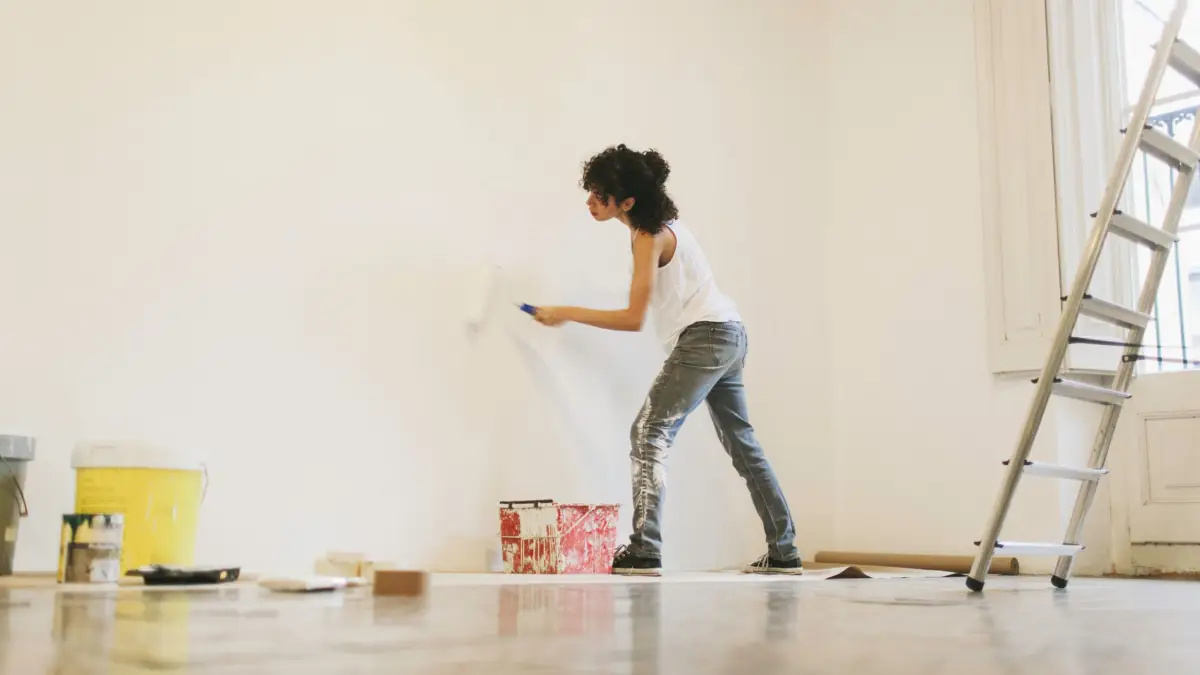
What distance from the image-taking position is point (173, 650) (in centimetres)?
72

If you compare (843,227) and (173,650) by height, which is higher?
(843,227)

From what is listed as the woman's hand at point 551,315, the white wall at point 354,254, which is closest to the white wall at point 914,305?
the white wall at point 354,254

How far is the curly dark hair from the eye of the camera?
118 inches

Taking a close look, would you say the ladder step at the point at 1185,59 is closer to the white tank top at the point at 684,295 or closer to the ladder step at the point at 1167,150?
the ladder step at the point at 1167,150

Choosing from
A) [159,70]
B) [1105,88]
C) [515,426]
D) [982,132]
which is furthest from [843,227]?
[159,70]

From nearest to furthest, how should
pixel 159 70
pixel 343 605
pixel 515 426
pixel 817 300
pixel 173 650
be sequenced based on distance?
pixel 173 650, pixel 343 605, pixel 159 70, pixel 515 426, pixel 817 300

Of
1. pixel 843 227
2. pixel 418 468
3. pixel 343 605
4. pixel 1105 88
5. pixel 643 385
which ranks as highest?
pixel 1105 88

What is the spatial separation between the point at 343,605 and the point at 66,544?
3.21 feet

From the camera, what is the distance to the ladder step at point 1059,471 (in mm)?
2129

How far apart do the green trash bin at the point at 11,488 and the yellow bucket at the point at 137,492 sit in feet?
0.36

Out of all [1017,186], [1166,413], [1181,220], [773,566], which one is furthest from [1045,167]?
[773,566]

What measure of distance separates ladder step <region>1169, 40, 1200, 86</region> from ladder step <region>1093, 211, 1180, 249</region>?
46cm

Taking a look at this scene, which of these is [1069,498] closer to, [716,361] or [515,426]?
[716,361]

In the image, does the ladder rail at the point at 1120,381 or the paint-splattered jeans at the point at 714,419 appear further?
→ the paint-splattered jeans at the point at 714,419
